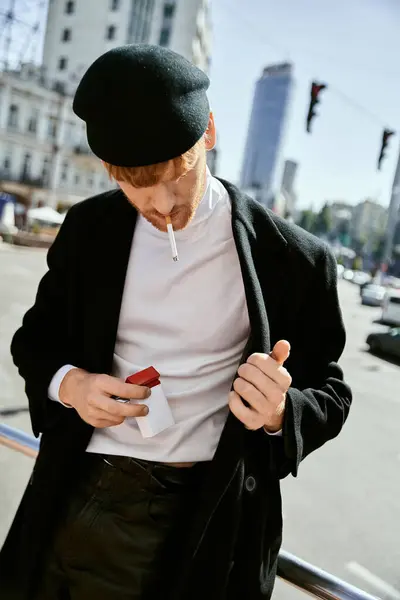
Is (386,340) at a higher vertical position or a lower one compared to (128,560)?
lower

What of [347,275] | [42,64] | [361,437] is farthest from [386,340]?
[347,275]

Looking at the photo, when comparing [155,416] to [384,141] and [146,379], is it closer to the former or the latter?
[146,379]

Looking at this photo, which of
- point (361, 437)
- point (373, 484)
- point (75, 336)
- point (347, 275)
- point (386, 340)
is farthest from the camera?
point (347, 275)

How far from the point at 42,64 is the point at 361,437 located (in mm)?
36113

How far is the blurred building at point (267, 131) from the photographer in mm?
137500

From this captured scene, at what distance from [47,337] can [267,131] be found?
154491 millimetres

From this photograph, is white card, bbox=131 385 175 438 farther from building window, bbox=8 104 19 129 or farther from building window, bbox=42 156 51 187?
building window, bbox=42 156 51 187

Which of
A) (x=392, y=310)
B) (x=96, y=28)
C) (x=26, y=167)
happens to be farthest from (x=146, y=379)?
(x=96, y=28)

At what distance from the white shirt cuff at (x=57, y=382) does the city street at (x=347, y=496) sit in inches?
84.4

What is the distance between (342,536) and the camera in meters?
3.84

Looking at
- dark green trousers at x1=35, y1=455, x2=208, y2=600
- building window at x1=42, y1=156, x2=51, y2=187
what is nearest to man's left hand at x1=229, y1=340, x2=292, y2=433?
dark green trousers at x1=35, y1=455, x2=208, y2=600

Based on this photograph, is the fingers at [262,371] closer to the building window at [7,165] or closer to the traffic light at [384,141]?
the traffic light at [384,141]

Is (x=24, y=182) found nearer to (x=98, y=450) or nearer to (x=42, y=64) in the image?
(x=42, y=64)

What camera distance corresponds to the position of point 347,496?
4.58 meters
